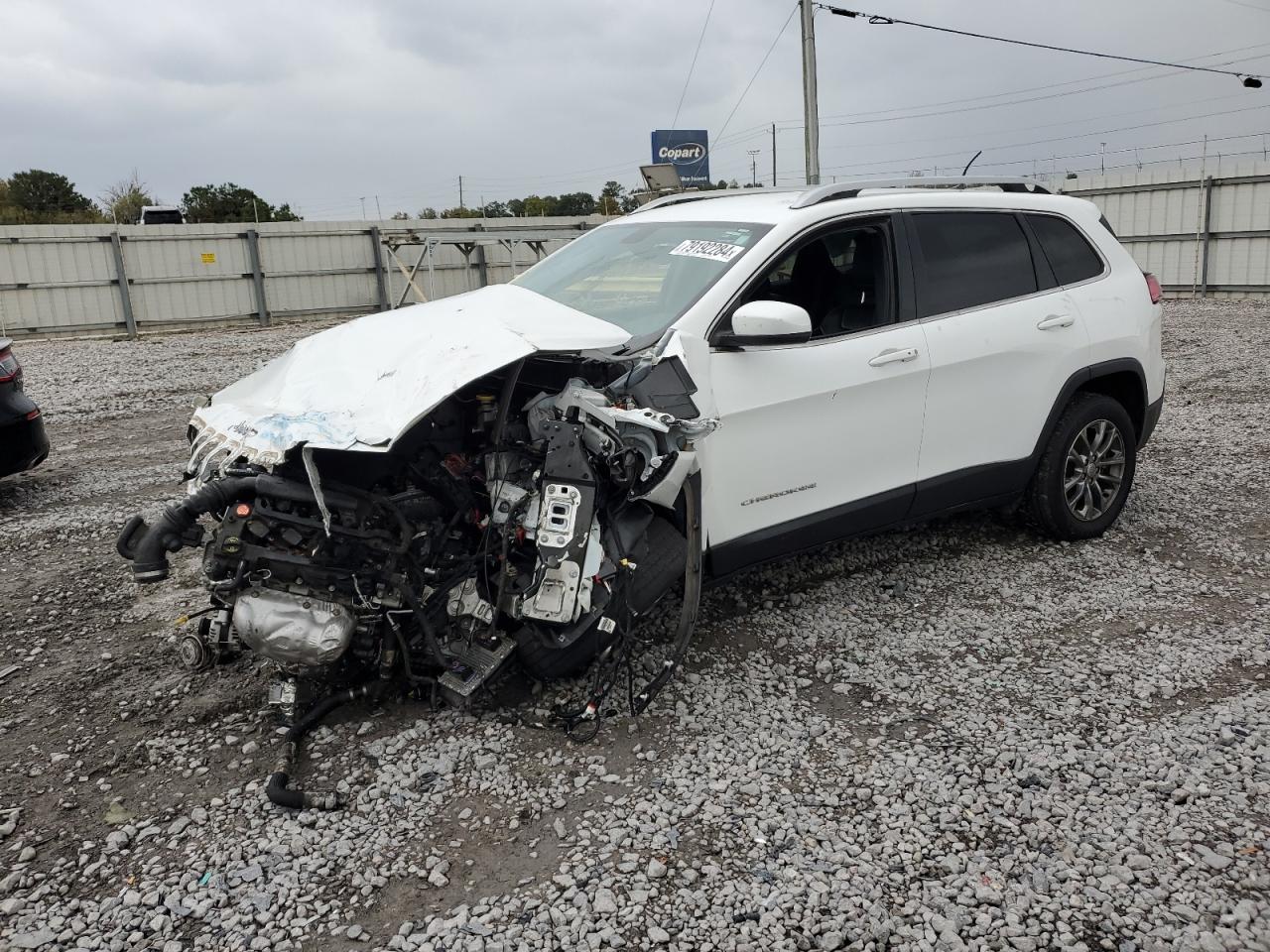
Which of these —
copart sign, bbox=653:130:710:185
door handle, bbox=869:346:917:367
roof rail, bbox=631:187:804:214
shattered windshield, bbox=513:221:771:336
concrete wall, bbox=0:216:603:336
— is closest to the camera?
shattered windshield, bbox=513:221:771:336

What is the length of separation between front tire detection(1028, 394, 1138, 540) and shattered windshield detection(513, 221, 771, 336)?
2.09 meters

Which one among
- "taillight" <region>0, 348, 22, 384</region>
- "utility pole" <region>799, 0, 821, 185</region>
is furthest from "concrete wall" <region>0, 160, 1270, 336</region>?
"taillight" <region>0, 348, 22, 384</region>

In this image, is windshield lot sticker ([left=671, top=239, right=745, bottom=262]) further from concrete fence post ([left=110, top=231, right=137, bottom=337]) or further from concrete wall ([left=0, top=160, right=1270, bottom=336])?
concrete fence post ([left=110, top=231, right=137, bottom=337])

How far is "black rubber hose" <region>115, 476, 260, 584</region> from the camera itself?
3193mm

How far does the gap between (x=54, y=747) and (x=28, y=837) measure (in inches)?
22.9

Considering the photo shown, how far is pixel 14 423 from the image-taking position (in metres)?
6.68

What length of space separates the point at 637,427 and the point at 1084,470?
3020 mm

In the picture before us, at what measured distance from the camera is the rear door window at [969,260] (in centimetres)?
471

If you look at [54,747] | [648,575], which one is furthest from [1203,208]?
[54,747]

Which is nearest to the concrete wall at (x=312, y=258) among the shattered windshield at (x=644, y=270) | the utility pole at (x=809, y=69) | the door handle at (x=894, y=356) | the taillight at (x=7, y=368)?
the utility pole at (x=809, y=69)

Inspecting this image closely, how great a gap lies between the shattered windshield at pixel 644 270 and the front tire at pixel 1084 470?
82.3 inches

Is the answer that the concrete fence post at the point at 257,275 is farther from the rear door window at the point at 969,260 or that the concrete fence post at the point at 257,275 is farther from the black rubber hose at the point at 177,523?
the black rubber hose at the point at 177,523

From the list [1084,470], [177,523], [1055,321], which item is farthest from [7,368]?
[1084,470]

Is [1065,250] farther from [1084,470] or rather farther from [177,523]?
[177,523]
